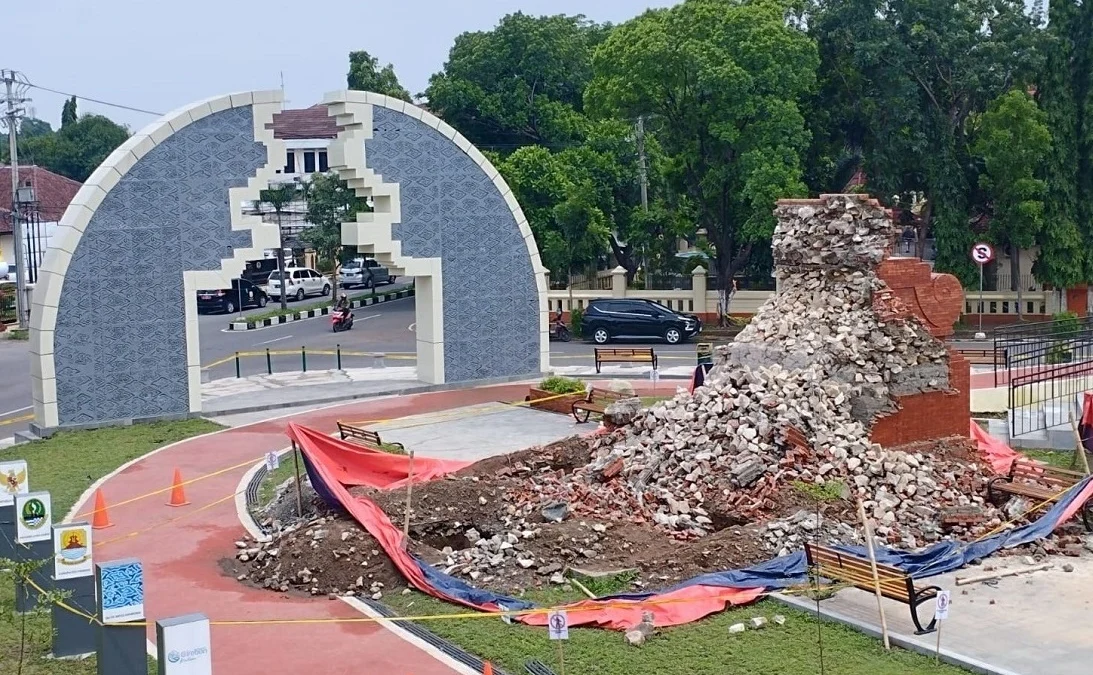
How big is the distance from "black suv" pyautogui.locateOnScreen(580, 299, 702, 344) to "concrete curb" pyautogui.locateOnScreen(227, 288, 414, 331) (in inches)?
464

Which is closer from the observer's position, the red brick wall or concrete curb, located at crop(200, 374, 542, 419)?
the red brick wall

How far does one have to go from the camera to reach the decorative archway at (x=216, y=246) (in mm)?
24188

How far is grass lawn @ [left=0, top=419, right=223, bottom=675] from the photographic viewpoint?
12.2 m

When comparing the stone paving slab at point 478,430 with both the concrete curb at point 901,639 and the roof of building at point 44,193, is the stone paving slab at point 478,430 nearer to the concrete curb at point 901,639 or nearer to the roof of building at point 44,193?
the concrete curb at point 901,639

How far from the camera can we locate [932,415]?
18.0m

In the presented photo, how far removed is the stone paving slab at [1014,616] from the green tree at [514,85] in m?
35.7

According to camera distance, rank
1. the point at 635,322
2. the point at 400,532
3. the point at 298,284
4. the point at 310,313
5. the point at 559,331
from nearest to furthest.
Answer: the point at 400,532, the point at 635,322, the point at 559,331, the point at 310,313, the point at 298,284

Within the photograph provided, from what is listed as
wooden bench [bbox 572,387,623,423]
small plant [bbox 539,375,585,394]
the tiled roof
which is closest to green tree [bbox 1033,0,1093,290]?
small plant [bbox 539,375,585,394]

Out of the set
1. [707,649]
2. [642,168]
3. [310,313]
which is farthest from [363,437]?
[310,313]

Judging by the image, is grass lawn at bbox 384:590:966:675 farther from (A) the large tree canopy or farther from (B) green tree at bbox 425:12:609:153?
(B) green tree at bbox 425:12:609:153

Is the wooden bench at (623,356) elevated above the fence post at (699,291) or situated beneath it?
situated beneath

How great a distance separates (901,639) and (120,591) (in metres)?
7.02

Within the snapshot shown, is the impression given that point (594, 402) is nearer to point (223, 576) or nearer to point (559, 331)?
point (223, 576)

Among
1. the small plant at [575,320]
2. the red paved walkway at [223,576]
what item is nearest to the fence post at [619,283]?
the small plant at [575,320]
